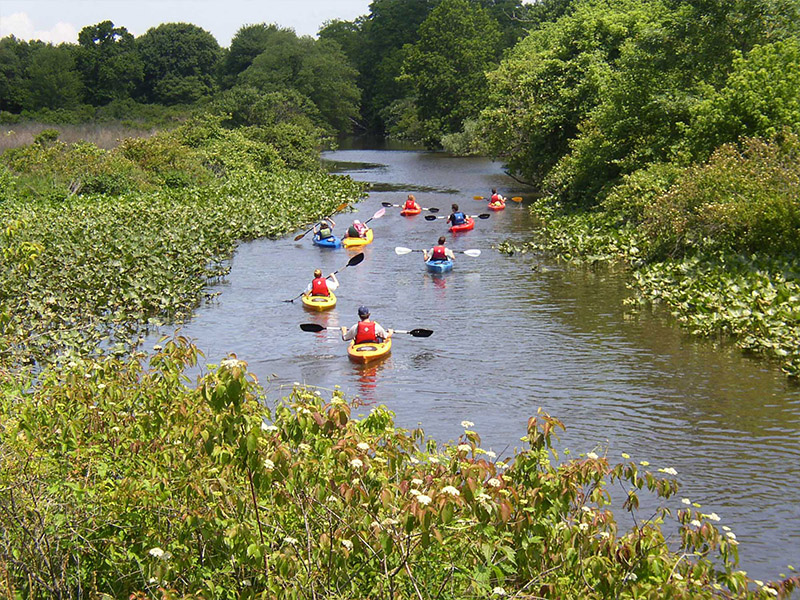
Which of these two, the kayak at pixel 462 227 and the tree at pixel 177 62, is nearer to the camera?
the kayak at pixel 462 227


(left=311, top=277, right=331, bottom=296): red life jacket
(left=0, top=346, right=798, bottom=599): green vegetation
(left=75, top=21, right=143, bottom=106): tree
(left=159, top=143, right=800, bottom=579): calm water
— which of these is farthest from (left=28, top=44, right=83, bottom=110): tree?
(left=0, top=346, right=798, bottom=599): green vegetation

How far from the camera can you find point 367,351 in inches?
612

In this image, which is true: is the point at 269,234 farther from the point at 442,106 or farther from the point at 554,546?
the point at 442,106

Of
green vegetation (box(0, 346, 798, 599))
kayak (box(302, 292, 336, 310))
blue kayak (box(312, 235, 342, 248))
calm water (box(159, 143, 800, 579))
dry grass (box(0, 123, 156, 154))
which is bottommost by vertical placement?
calm water (box(159, 143, 800, 579))

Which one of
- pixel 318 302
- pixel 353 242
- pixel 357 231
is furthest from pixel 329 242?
pixel 318 302

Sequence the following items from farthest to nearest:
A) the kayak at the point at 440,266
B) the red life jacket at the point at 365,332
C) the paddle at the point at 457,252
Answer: the paddle at the point at 457,252 < the kayak at the point at 440,266 < the red life jacket at the point at 365,332

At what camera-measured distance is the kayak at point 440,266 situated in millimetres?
23359

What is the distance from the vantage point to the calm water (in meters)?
11.1

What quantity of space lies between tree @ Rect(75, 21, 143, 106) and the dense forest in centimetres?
2140

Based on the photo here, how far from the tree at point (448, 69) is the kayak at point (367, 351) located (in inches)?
2137

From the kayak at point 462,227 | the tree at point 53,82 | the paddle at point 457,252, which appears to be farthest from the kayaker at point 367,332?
the tree at point 53,82

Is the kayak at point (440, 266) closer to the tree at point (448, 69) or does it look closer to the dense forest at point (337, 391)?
the dense forest at point (337, 391)

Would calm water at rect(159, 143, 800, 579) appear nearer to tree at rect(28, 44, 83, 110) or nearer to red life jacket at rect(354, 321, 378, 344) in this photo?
red life jacket at rect(354, 321, 378, 344)

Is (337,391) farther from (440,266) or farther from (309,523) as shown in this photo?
(440,266)
